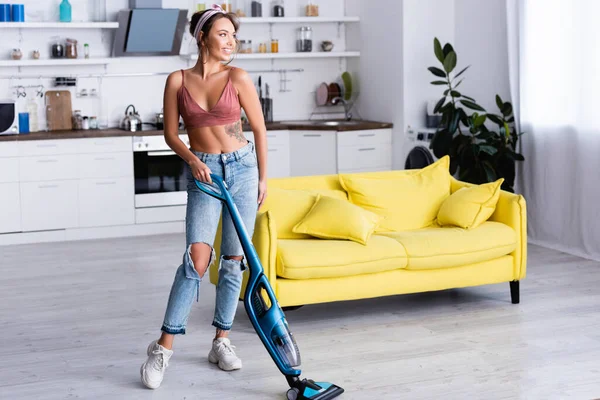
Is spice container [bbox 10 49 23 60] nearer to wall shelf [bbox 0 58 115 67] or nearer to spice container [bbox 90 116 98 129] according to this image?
wall shelf [bbox 0 58 115 67]

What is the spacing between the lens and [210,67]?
358cm

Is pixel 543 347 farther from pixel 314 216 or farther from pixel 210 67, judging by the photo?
pixel 210 67

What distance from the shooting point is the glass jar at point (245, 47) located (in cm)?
784

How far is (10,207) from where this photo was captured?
6801 mm

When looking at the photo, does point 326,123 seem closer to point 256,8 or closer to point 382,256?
point 256,8

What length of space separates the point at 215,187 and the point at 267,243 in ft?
2.66

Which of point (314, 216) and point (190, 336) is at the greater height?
point (314, 216)

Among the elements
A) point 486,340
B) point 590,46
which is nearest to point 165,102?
point 486,340

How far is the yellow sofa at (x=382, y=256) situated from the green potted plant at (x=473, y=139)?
5.34ft

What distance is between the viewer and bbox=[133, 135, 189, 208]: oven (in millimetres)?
7109

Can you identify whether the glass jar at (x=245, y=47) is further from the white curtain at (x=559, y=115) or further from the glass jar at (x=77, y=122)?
the white curtain at (x=559, y=115)

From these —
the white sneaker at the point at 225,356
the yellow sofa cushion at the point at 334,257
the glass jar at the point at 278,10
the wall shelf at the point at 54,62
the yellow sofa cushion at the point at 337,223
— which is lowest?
the white sneaker at the point at 225,356

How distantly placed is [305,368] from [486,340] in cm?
94

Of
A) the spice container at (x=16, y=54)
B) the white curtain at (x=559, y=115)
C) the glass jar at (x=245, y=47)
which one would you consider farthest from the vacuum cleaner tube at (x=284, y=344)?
the glass jar at (x=245, y=47)
